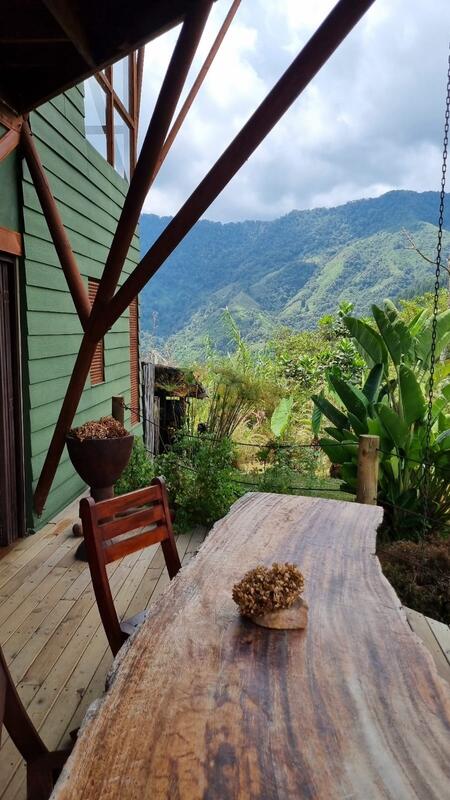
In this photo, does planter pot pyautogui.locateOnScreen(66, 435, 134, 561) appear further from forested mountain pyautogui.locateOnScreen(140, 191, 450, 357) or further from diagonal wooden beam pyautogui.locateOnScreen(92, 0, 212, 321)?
forested mountain pyautogui.locateOnScreen(140, 191, 450, 357)

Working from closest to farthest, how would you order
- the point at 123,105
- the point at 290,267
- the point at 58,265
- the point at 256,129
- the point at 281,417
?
the point at 256,129, the point at 58,265, the point at 123,105, the point at 281,417, the point at 290,267

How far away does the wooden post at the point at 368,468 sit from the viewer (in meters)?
3.29

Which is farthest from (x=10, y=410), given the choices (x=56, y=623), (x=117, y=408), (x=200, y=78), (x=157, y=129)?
(x=200, y=78)

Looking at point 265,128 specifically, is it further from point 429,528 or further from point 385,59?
point 385,59

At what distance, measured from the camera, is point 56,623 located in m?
2.94

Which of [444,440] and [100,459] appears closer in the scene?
[100,459]

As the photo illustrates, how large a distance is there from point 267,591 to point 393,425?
10.3 feet

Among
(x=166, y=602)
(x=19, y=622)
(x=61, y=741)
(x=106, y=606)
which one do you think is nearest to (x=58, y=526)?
(x=19, y=622)

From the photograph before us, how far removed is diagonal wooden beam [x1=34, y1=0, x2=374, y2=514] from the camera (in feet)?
7.86

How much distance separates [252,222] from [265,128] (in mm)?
54136

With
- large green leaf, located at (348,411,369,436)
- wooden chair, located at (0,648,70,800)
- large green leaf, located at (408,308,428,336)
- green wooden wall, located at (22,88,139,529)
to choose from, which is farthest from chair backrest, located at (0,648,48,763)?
large green leaf, located at (408,308,428,336)

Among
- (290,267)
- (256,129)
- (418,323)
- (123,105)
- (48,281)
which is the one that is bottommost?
(418,323)

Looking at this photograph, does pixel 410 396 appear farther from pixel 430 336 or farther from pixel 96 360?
pixel 96 360

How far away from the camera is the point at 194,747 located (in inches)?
38.4
